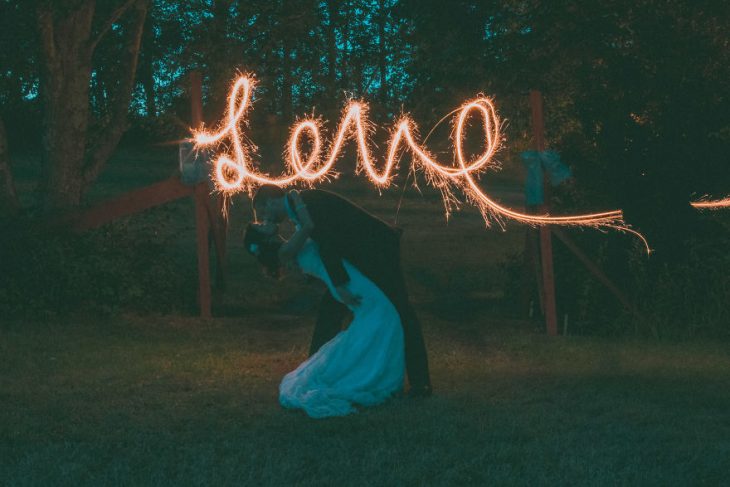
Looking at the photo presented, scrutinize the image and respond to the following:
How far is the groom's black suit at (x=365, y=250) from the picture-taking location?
785 cm

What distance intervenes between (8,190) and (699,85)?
10019 millimetres

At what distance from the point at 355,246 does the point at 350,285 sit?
0.34m

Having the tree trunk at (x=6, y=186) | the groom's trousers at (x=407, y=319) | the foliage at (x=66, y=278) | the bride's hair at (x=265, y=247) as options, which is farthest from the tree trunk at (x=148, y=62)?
the groom's trousers at (x=407, y=319)

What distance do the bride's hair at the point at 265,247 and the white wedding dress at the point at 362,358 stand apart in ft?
1.47

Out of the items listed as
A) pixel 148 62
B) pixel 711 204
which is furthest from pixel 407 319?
pixel 148 62

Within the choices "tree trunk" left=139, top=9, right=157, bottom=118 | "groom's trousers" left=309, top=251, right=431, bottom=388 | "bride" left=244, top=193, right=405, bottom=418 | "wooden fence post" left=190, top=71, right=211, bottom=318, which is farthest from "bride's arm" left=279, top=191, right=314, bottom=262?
"tree trunk" left=139, top=9, right=157, bottom=118

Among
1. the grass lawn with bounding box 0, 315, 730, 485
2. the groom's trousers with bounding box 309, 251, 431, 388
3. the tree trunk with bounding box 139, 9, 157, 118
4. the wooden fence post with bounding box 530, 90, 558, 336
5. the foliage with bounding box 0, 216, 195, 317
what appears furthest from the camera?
the tree trunk with bounding box 139, 9, 157, 118

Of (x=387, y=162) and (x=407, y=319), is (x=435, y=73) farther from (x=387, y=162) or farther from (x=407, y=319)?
(x=407, y=319)

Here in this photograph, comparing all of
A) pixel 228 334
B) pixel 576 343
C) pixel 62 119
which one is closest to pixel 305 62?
pixel 62 119

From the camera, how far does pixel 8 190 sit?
14.0 meters

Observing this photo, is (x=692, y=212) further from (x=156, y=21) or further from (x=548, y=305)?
(x=156, y=21)

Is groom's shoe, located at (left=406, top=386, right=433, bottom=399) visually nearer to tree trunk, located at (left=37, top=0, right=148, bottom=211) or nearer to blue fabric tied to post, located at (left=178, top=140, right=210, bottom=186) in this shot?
blue fabric tied to post, located at (left=178, top=140, right=210, bottom=186)

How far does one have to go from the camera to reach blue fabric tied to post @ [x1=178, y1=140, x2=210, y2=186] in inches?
492

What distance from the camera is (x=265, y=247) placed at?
26.5 ft
